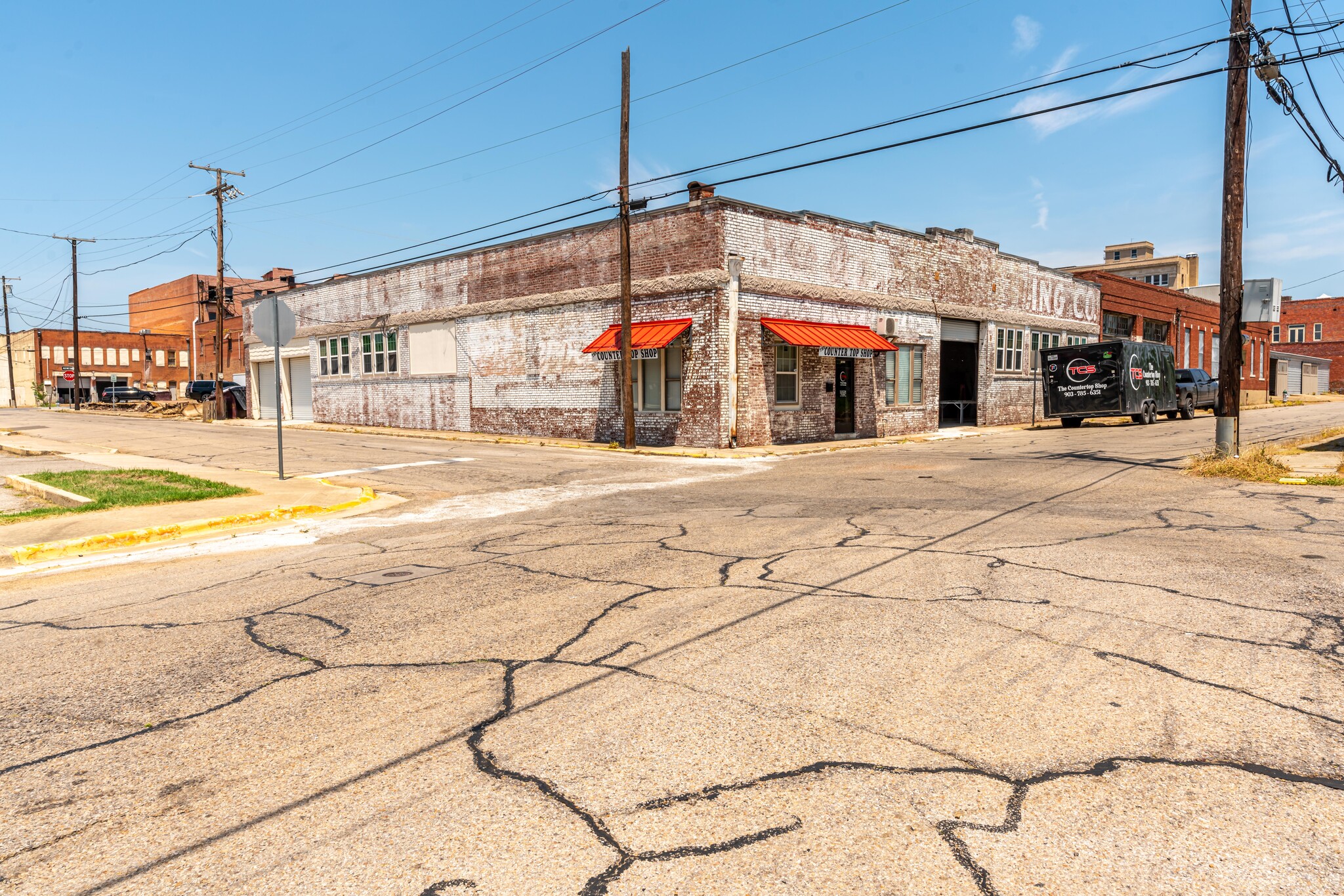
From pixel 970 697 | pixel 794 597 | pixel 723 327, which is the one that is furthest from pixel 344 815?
pixel 723 327

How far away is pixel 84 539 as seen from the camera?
Answer: 925 centimetres

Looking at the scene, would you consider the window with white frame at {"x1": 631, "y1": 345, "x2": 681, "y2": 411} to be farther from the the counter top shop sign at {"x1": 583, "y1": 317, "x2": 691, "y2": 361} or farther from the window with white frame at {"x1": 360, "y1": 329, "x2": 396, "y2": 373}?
the window with white frame at {"x1": 360, "y1": 329, "x2": 396, "y2": 373}

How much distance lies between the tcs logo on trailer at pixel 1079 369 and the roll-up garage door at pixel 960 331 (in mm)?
3398

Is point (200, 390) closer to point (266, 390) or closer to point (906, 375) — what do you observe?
point (266, 390)

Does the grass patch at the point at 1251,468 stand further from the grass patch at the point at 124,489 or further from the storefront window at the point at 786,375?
the grass patch at the point at 124,489

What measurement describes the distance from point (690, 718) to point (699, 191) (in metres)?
21.3

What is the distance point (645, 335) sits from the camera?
76.0 ft

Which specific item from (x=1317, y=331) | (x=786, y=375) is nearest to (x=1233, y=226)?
(x=786, y=375)

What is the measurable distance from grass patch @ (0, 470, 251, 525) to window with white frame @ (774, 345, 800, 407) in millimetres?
14327

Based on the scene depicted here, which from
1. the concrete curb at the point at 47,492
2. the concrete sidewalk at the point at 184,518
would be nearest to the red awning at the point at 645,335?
the concrete sidewalk at the point at 184,518

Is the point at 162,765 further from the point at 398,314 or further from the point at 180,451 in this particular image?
the point at 398,314

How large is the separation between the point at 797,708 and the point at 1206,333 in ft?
→ 185

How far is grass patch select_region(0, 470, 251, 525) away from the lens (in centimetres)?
1132

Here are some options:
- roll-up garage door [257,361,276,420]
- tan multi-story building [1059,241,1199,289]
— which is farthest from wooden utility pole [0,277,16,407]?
tan multi-story building [1059,241,1199,289]
